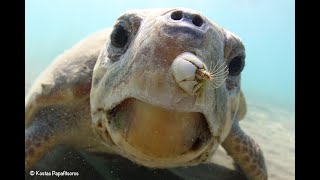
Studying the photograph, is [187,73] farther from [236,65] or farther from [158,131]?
[236,65]

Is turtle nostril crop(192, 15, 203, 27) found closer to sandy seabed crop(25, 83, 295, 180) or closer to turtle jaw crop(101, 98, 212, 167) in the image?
turtle jaw crop(101, 98, 212, 167)

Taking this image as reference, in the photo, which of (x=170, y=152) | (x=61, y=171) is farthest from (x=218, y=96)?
(x=61, y=171)

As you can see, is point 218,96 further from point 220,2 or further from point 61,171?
point 220,2

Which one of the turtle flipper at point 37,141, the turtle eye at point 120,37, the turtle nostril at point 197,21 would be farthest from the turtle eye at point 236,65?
the turtle flipper at point 37,141

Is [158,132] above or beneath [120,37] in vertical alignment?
beneath

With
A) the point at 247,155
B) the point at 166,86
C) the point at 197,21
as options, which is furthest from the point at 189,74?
the point at 247,155

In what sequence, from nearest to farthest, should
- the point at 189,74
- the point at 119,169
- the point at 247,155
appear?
the point at 189,74
the point at 119,169
the point at 247,155

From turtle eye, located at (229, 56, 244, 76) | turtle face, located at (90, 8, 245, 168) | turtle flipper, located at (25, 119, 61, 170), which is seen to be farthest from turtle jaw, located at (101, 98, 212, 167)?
turtle flipper, located at (25, 119, 61, 170)
